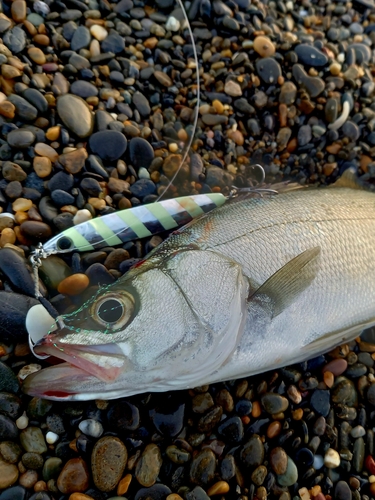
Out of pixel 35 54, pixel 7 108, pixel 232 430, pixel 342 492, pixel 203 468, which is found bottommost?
pixel 342 492

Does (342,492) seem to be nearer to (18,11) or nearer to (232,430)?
(232,430)

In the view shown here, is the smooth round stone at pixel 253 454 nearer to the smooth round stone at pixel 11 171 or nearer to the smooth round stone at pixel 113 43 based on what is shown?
the smooth round stone at pixel 11 171

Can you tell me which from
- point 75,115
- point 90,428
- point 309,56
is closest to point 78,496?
point 90,428

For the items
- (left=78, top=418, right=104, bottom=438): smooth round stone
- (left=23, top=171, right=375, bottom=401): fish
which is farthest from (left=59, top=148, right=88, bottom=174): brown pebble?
(left=78, top=418, right=104, bottom=438): smooth round stone

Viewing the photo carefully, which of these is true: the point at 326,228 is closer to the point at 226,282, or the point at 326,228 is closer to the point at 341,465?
the point at 226,282

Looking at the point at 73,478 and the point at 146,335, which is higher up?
the point at 146,335

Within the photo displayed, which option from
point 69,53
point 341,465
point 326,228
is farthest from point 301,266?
point 69,53

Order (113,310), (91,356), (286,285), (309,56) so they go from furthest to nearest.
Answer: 1. (309,56)
2. (286,285)
3. (113,310)
4. (91,356)
